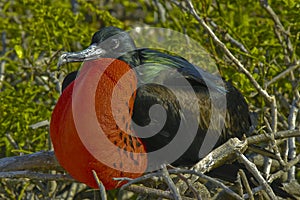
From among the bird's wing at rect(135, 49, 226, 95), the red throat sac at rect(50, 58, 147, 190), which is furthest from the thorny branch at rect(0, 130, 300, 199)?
the bird's wing at rect(135, 49, 226, 95)

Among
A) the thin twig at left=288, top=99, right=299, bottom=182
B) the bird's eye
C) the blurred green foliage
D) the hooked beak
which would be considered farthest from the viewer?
the blurred green foliage

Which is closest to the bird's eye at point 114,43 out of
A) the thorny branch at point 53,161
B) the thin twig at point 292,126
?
the thorny branch at point 53,161

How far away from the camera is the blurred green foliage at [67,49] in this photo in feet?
11.0

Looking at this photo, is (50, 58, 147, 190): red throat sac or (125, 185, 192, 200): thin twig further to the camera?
(50, 58, 147, 190): red throat sac

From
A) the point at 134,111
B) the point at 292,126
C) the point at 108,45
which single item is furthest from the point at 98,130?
the point at 292,126

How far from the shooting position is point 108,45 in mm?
2914

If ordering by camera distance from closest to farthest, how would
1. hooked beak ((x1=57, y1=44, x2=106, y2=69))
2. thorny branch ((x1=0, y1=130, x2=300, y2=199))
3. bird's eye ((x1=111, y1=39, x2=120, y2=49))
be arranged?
thorny branch ((x1=0, y1=130, x2=300, y2=199)) → hooked beak ((x1=57, y1=44, x2=106, y2=69)) → bird's eye ((x1=111, y1=39, x2=120, y2=49))

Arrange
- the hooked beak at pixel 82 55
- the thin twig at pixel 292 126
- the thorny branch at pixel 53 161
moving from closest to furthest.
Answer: the thorny branch at pixel 53 161 < the hooked beak at pixel 82 55 < the thin twig at pixel 292 126

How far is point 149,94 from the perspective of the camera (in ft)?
9.18

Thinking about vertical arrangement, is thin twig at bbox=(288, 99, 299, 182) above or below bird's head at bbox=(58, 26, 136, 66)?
below

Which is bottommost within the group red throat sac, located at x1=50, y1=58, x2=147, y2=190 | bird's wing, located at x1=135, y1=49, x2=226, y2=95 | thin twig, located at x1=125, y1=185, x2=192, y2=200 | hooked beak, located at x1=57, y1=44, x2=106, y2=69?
thin twig, located at x1=125, y1=185, x2=192, y2=200

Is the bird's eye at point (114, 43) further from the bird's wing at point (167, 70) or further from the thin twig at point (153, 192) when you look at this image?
the thin twig at point (153, 192)

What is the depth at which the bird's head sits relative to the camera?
2.85m

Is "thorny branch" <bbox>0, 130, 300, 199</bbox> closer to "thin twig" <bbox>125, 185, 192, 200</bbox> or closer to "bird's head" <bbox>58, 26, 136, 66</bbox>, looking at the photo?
"thin twig" <bbox>125, 185, 192, 200</bbox>
